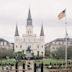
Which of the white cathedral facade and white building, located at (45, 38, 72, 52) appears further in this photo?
white building, located at (45, 38, 72, 52)

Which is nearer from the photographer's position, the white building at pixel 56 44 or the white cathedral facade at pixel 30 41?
the white cathedral facade at pixel 30 41

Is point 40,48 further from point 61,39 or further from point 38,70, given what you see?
point 38,70

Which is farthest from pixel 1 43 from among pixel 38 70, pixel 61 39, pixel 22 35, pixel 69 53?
pixel 38 70

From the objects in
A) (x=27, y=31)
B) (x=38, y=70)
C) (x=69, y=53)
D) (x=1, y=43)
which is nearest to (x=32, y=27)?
(x=27, y=31)

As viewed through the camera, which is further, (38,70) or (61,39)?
(61,39)

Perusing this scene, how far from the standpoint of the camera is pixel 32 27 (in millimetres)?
69500

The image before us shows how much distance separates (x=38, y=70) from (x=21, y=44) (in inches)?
1774

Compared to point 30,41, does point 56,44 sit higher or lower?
lower

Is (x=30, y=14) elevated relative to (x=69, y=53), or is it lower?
elevated

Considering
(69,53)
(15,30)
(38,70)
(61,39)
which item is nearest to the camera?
(38,70)

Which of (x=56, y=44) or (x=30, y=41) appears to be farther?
(x=56, y=44)

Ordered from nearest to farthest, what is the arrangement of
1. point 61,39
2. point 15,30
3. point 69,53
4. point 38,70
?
point 38,70
point 69,53
point 15,30
point 61,39

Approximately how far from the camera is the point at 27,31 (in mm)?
69500

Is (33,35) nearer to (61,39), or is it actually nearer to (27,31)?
(27,31)
